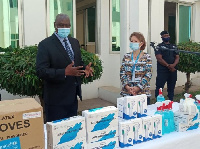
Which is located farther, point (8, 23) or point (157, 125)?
point (8, 23)

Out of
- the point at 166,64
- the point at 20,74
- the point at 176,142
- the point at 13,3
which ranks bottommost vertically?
the point at 176,142

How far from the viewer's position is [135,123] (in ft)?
6.56

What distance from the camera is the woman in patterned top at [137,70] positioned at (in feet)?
10.0

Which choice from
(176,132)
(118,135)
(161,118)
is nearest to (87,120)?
(118,135)

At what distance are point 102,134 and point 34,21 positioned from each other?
478cm

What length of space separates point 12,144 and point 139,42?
208cm

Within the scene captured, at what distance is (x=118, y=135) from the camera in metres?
1.96

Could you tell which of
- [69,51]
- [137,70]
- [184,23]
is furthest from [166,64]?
[184,23]

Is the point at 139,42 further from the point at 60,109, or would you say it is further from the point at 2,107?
the point at 2,107

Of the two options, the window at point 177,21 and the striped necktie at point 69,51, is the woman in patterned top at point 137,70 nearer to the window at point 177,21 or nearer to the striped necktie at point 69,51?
the striped necktie at point 69,51

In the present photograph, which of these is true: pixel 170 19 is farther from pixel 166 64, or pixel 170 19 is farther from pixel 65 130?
pixel 65 130

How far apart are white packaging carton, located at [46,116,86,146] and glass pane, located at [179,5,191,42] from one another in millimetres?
8318

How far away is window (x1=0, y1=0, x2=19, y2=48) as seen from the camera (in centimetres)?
588

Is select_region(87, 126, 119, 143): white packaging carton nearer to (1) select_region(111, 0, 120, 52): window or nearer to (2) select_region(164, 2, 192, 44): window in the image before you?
(1) select_region(111, 0, 120, 52): window
